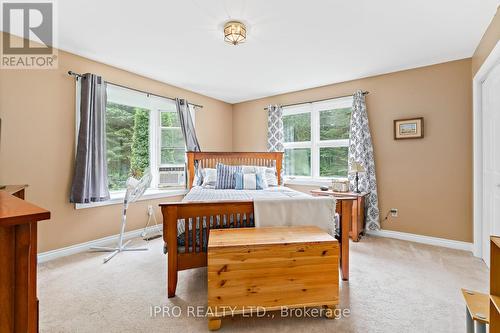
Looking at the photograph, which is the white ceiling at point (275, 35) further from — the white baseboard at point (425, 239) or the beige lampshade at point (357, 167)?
the white baseboard at point (425, 239)

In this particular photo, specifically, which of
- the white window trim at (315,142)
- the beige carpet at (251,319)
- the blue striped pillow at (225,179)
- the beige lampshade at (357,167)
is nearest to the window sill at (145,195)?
the beige carpet at (251,319)

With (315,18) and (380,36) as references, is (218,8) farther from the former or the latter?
(380,36)

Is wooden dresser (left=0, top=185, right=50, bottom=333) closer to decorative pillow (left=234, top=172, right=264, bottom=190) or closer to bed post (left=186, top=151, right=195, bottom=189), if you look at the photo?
decorative pillow (left=234, top=172, right=264, bottom=190)

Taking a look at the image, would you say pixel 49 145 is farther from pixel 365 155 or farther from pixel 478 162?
pixel 478 162

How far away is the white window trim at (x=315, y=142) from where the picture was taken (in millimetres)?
4044

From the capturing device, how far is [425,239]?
3252mm

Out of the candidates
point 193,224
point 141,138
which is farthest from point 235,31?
point 141,138

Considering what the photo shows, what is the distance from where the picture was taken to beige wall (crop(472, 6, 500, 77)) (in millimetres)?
2120

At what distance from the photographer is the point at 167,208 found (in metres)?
1.95

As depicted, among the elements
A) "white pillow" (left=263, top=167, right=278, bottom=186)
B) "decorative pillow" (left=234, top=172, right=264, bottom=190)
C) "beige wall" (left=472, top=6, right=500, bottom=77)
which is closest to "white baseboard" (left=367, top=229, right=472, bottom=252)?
"white pillow" (left=263, top=167, right=278, bottom=186)

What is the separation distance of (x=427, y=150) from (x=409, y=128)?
0.38 meters

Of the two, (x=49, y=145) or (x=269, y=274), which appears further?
(x=49, y=145)

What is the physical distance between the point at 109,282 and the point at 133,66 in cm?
272

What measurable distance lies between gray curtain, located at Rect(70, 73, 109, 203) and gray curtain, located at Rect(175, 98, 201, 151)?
1.21 m
